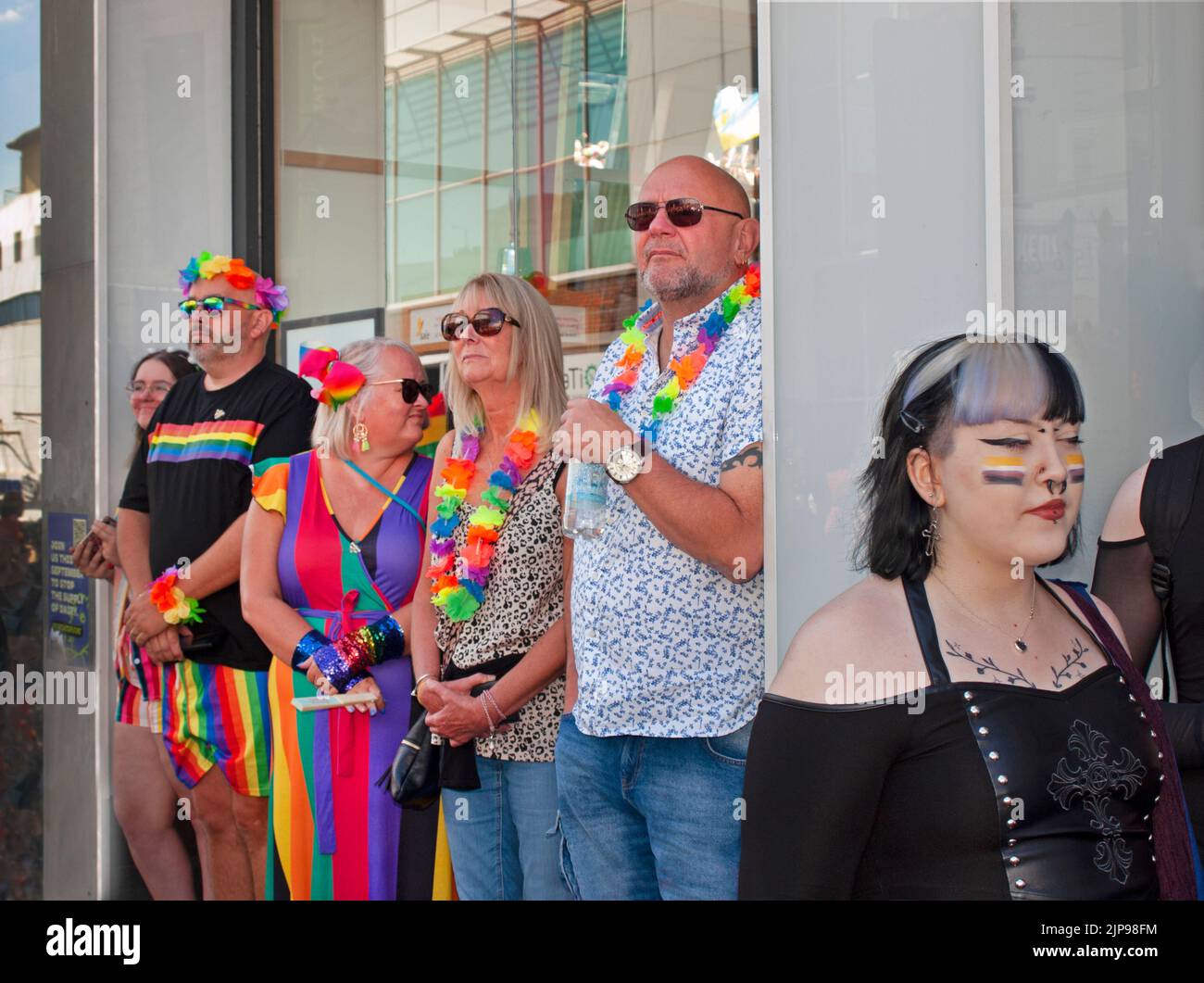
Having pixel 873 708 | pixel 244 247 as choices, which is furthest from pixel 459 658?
pixel 244 247

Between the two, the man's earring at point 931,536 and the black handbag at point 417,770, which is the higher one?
the man's earring at point 931,536

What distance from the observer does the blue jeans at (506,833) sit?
129 inches

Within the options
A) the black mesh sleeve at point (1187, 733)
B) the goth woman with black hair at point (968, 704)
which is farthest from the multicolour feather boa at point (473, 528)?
the black mesh sleeve at point (1187, 733)

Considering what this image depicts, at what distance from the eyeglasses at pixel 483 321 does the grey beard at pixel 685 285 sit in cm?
57

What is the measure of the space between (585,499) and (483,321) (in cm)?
82

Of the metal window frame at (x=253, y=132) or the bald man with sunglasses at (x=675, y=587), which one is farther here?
the metal window frame at (x=253, y=132)

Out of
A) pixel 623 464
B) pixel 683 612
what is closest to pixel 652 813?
pixel 683 612

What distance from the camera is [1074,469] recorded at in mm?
2068

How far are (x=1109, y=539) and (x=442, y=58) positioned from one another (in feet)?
12.9

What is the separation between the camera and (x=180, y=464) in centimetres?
438

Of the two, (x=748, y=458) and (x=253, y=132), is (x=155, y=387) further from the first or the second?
(x=748, y=458)

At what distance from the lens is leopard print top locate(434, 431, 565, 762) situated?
3.40 metres

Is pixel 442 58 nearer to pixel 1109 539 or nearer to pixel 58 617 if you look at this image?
pixel 58 617

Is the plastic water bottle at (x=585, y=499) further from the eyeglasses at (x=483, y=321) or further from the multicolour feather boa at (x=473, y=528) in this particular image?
the eyeglasses at (x=483, y=321)
